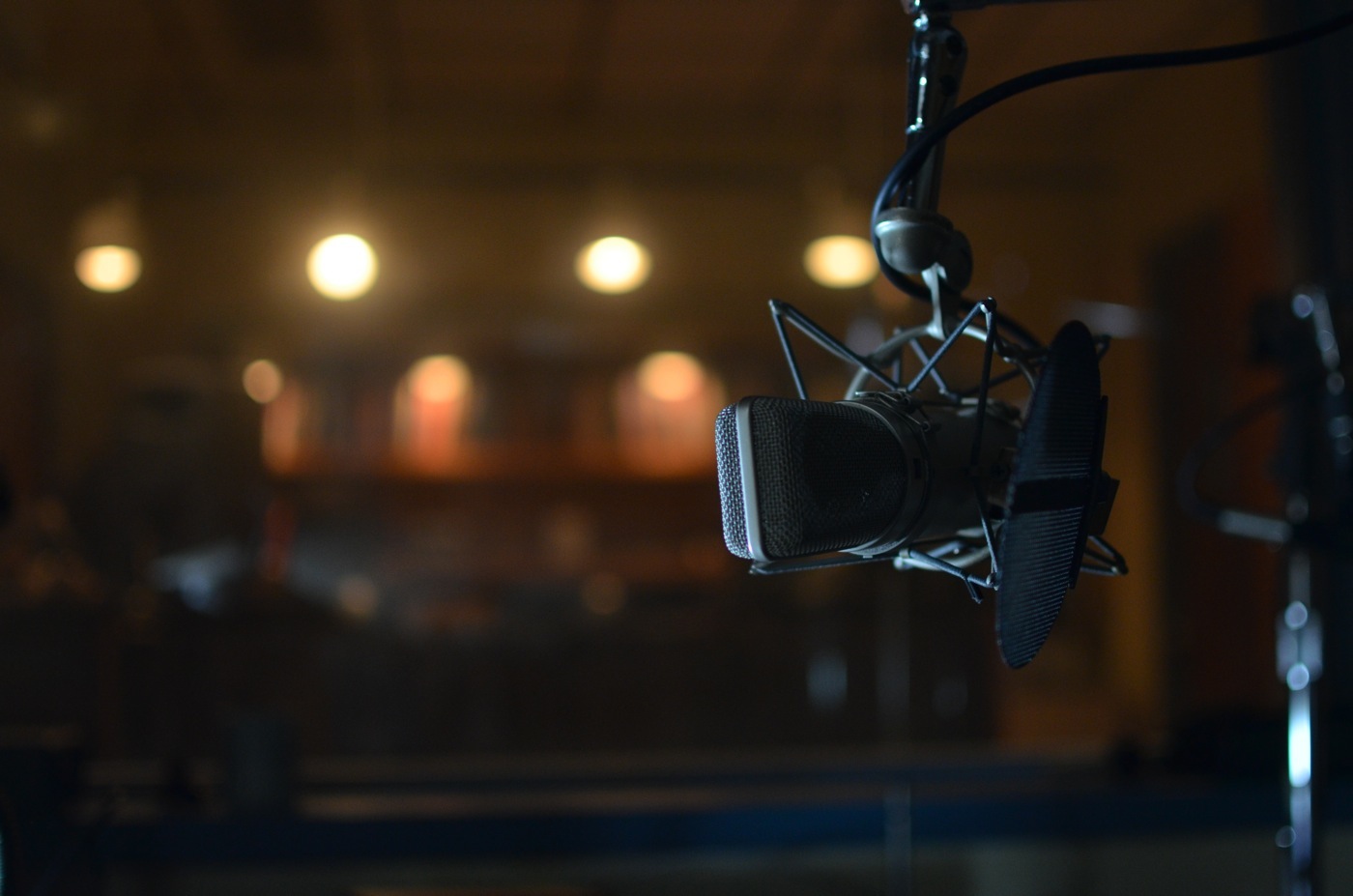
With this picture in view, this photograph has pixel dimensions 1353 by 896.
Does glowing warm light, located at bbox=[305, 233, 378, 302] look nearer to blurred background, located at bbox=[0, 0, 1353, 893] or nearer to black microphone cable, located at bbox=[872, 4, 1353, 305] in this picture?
blurred background, located at bbox=[0, 0, 1353, 893]

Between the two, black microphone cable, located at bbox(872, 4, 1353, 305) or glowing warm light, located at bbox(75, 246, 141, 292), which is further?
glowing warm light, located at bbox(75, 246, 141, 292)

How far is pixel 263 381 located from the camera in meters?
2.84

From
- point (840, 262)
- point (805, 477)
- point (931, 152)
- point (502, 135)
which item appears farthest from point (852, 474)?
point (502, 135)

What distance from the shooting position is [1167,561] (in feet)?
9.39

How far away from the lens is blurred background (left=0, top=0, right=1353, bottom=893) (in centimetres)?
246

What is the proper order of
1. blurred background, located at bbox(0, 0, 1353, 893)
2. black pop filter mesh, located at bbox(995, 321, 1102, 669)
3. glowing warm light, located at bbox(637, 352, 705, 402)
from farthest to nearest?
glowing warm light, located at bbox(637, 352, 705, 402), blurred background, located at bbox(0, 0, 1353, 893), black pop filter mesh, located at bbox(995, 321, 1102, 669)

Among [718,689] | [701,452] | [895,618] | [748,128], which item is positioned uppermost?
[748,128]

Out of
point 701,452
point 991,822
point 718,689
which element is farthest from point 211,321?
point 991,822

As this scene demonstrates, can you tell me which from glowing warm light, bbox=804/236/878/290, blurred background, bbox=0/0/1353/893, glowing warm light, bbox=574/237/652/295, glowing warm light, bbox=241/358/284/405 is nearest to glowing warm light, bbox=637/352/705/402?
blurred background, bbox=0/0/1353/893

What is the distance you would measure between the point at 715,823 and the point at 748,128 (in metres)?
2.00

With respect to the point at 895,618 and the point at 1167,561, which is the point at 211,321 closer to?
the point at 895,618

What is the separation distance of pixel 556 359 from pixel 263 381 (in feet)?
2.56

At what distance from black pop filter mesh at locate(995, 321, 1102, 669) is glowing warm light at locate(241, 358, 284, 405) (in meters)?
2.61

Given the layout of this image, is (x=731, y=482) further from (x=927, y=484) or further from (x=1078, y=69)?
(x=1078, y=69)
